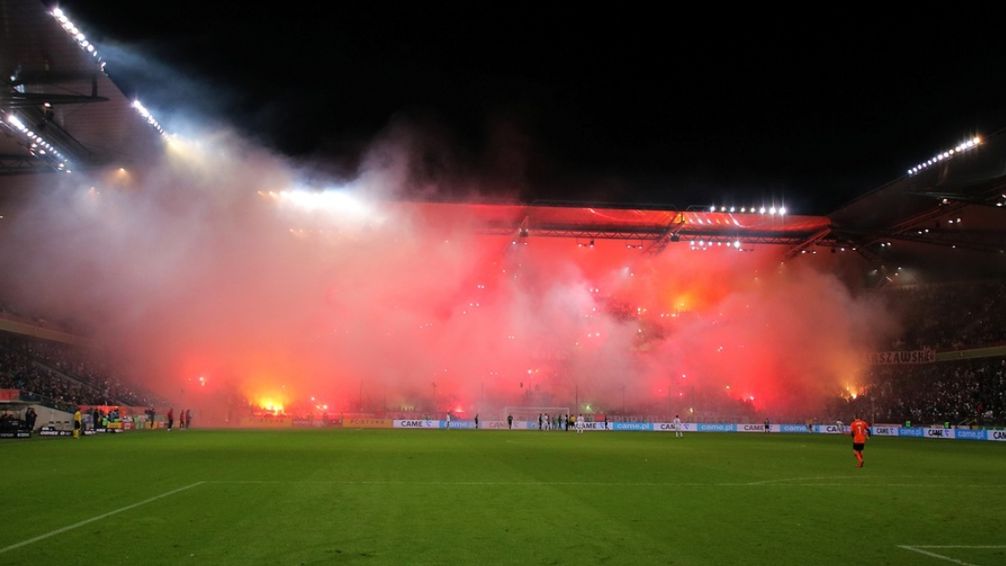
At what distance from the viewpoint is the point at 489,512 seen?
32.1 ft

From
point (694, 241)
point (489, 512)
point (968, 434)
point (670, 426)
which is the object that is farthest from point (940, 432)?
point (489, 512)

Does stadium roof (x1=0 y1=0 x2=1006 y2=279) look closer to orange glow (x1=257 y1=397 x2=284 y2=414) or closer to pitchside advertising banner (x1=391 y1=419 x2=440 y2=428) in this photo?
pitchside advertising banner (x1=391 y1=419 x2=440 y2=428)

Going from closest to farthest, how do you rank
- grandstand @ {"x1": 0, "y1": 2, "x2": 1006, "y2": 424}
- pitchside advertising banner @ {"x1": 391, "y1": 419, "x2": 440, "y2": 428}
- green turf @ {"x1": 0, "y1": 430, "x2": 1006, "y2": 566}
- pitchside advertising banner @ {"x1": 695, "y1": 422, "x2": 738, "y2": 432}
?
green turf @ {"x1": 0, "y1": 430, "x2": 1006, "y2": 566} < grandstand @ {"x1": 0, "y1": 2, "x2": 1006, "y2": 424} < pitchside advertising banner @ {"x1": 391, "y1": 419, "x2": 440, "y2": 428} < pitchside advertising banner @ {"x1": 695, "y1": 422, "x2": 738, "y2": 432}

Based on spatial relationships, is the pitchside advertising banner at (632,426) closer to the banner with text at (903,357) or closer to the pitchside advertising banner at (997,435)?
the banner with text at (903,357)

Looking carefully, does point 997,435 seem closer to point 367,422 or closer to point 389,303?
point 389,303

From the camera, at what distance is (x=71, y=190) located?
113 feet

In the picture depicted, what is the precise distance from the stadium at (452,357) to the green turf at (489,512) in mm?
88

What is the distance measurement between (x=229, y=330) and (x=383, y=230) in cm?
1326

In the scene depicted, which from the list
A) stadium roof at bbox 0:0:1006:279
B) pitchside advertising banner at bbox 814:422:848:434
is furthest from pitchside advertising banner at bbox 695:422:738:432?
stadium roof at bbox 0:0:1006:279

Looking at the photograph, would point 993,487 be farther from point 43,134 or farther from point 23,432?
point 23,432

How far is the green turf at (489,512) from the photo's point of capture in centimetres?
711

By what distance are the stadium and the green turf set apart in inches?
3.4

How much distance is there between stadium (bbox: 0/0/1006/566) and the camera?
29.6 feet

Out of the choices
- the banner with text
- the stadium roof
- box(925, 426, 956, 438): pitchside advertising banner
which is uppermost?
the stadium roof
